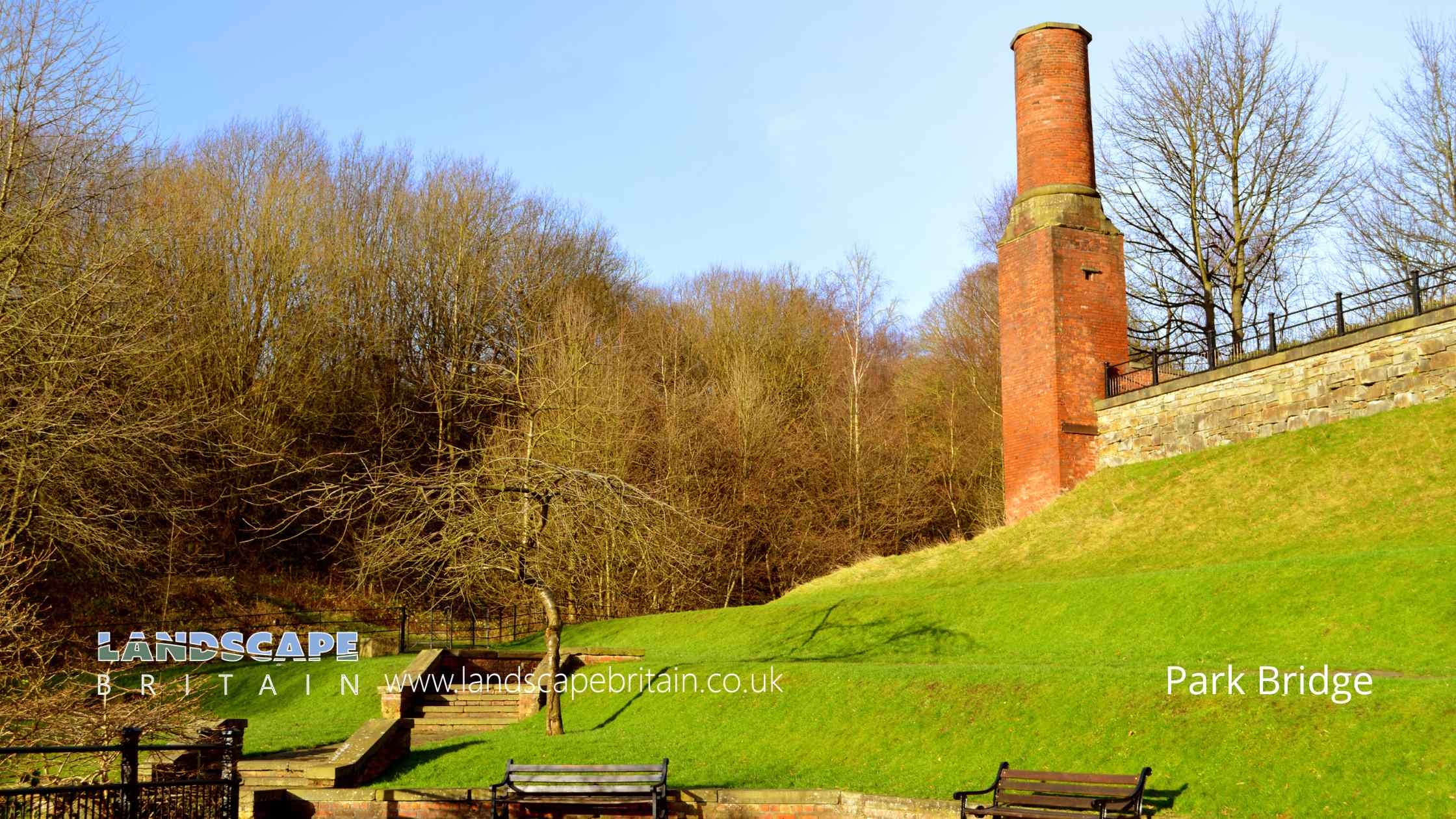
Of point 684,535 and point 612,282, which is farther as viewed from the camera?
point 612,282

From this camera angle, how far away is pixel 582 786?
10.6 m

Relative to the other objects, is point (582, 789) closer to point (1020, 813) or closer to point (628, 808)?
point (628, 808)

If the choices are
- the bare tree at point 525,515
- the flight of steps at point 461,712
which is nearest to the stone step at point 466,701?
the flight of steps at point 461,712

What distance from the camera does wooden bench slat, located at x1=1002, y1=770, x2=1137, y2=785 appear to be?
29.2 ft

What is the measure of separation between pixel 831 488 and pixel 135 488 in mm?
20266

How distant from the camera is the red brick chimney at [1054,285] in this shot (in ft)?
79.5

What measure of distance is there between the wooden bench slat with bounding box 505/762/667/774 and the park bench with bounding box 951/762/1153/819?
9.75 ft

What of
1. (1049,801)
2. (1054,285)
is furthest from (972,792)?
(1054,285)

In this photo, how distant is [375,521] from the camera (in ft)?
111

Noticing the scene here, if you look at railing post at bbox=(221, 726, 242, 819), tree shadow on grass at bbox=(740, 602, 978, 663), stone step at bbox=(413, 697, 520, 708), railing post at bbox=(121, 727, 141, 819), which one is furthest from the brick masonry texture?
railing post at bbox=(121, 727, 141, 819)

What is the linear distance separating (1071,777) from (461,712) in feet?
33.7

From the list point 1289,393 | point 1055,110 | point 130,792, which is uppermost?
point 1055,110

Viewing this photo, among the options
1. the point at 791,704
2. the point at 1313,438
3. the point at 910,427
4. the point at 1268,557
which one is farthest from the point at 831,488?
the point at 791,704

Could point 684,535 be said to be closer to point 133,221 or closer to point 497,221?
point 497,221
